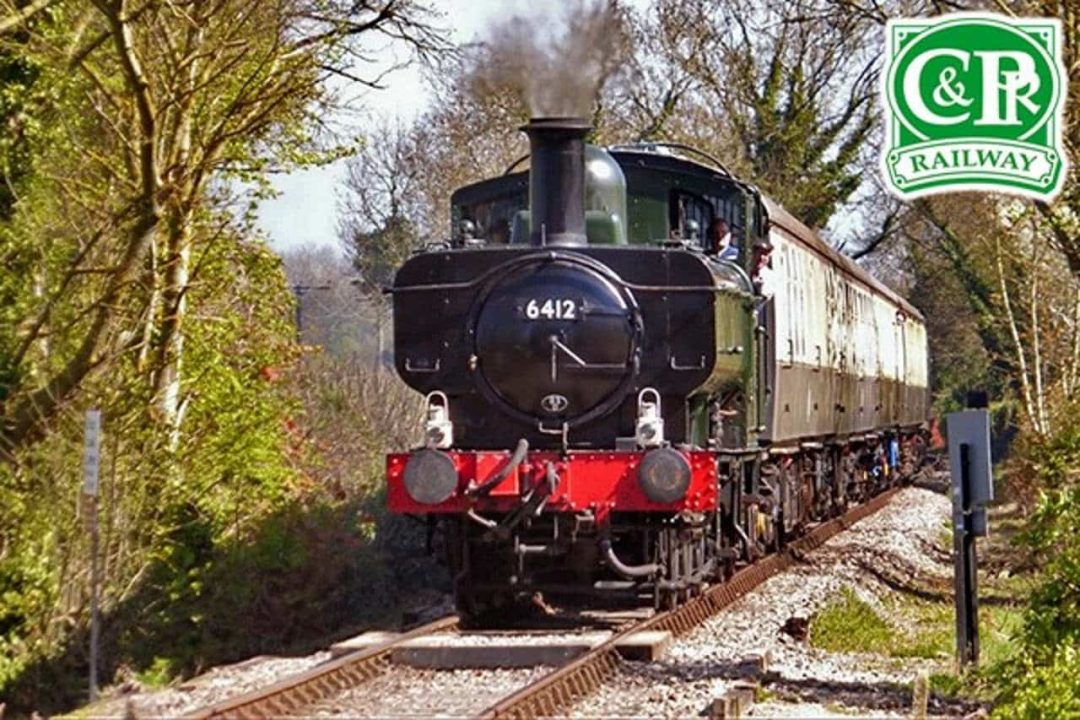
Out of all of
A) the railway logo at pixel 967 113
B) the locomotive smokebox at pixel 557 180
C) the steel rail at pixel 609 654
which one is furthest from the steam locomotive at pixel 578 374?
the railway logo at pixel 967 113

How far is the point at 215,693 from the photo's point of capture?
10.7 metres

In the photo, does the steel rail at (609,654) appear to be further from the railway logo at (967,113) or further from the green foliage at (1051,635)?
the railway logo at (967,113)

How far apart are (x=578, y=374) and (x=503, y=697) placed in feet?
10.7

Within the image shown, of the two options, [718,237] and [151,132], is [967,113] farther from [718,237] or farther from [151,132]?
[151,132]

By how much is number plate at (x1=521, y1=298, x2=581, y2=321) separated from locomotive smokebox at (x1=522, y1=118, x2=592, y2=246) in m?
0.55

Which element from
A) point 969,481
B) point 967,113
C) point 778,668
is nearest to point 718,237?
point 969,481

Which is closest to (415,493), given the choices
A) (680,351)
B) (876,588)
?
(680,351)

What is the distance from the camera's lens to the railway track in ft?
30.7

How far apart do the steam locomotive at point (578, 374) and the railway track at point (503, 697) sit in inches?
12.9

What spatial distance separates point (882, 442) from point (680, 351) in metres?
19.0

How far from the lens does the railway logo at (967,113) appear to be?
32.4 ft

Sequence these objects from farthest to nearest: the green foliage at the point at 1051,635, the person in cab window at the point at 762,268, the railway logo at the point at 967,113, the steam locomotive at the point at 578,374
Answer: the person in cab window at the point at 762,268
the steam locomotive at the point at 578,374
the railway logo at the point at 967,113
the green foliage at the point at 1051,635

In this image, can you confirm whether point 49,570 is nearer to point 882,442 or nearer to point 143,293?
point 143,293

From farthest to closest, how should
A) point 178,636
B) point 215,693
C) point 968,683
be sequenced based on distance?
point 178,636
point 968,683
point 215,693
